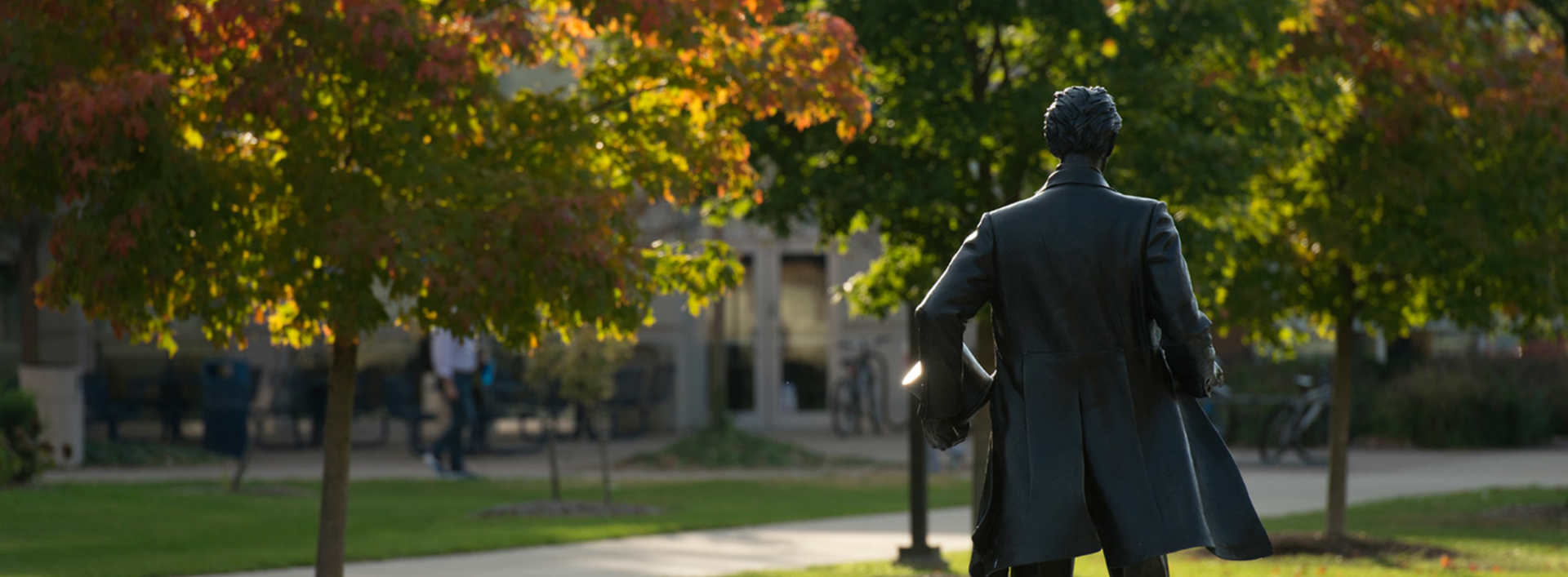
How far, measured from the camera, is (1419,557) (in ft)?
31.7

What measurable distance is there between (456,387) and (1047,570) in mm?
11577

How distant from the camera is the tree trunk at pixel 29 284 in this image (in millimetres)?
16781

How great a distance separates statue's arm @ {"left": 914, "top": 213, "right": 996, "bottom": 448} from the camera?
179 inches

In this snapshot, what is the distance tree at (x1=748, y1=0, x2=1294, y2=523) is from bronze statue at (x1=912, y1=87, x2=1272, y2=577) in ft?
10.1

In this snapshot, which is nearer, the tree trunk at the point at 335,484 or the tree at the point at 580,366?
the tree trunk at the point at 335,484

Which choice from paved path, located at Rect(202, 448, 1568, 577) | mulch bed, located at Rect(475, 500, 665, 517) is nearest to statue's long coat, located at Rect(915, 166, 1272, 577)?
paved path, located at Rect(202, 448, 1568, 577)

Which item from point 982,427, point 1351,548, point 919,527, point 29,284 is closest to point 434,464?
point 29,284

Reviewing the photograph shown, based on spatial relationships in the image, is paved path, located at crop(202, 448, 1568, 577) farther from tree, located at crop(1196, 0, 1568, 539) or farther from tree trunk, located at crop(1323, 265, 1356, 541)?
tree, located at crop(1196, 0, 1568, 539)

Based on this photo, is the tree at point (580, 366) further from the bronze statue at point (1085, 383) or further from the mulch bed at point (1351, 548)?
the bronze statue at point (1085, 383)

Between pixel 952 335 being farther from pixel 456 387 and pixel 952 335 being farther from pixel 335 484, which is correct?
pixel 456 387

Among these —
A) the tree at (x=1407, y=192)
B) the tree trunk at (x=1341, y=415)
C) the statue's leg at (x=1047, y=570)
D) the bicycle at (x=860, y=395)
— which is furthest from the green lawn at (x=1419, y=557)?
the bicycle at (x=860, y=395)

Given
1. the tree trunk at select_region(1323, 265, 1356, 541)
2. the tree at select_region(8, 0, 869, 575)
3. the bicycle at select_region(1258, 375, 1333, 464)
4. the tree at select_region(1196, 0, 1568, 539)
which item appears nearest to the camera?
the tree at select_region(8, 0, 869, 575)

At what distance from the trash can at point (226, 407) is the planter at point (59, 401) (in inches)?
71.8

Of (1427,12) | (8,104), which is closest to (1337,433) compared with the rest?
(1427,12)
